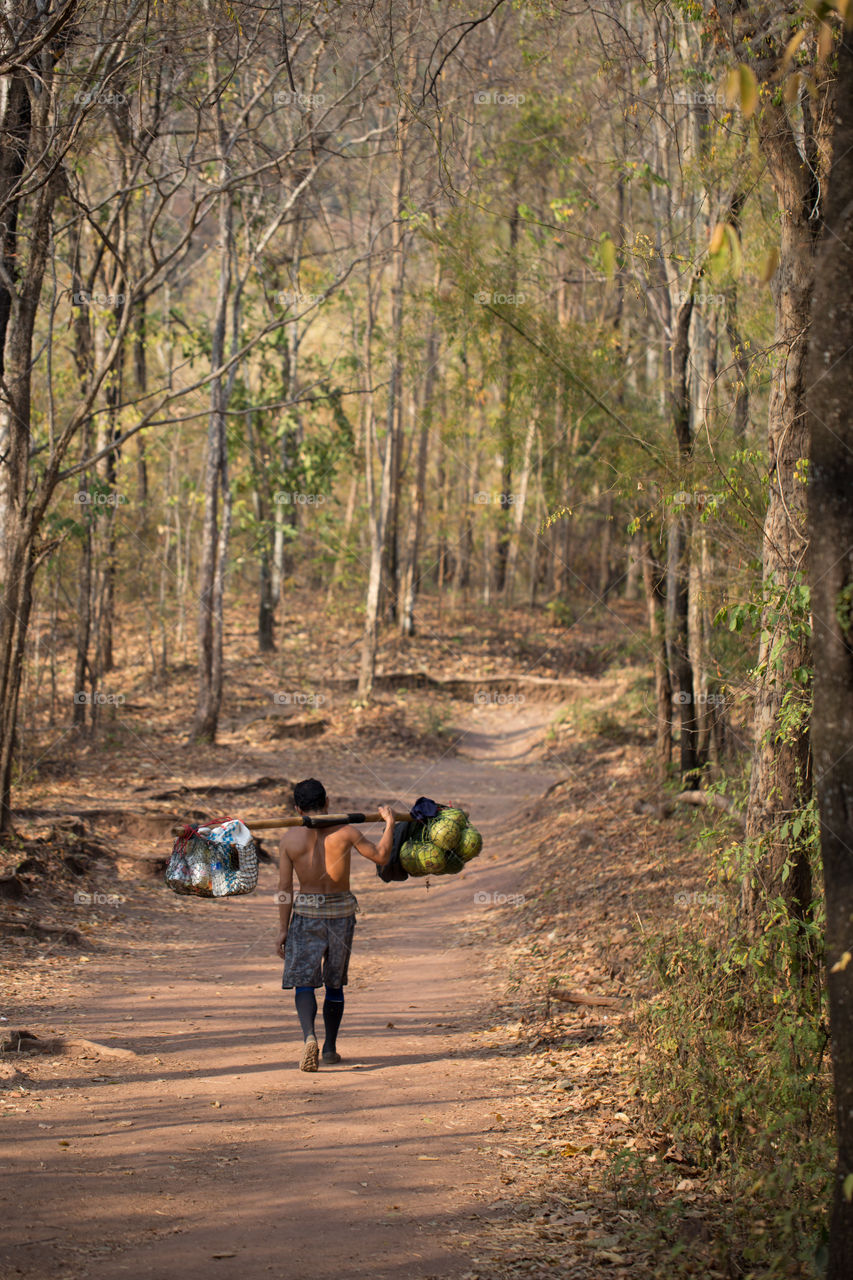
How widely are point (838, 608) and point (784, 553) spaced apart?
286 centimetres

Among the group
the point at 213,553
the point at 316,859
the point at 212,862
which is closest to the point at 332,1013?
the point at 316,859

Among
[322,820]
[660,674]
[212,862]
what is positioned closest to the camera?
[212,862]

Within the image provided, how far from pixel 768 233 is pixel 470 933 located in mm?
6976

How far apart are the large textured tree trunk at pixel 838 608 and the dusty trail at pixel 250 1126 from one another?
A: 155cm

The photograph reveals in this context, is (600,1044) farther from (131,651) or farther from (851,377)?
(131,651)

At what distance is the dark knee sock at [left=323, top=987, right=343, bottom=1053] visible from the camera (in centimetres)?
606

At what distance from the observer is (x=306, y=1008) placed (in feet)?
19.6

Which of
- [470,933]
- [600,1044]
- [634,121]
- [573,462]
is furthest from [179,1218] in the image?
[573,462]

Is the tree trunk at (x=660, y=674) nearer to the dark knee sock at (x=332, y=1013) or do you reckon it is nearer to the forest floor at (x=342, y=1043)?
the forest floor at (x=342, y=1043)

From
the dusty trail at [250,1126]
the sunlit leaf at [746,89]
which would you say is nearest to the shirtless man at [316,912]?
the dusty trail at [250,1126]

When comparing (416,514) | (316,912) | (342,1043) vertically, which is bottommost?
(342,1043)

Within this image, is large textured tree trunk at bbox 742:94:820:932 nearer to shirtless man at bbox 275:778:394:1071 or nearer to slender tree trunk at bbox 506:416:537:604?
shirtless man at bbox 275:778:394:1071

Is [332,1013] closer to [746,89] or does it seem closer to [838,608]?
[838,608]

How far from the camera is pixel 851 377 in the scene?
3.24 m
